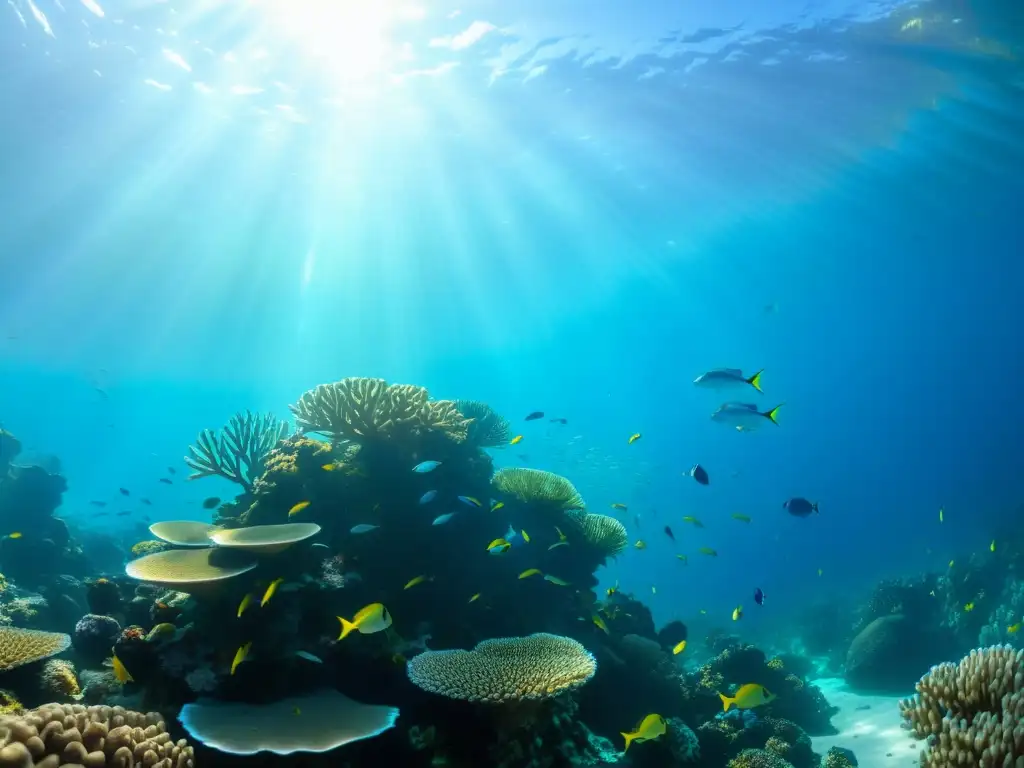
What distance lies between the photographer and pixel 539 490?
8.59m

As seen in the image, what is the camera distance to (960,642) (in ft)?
48.9

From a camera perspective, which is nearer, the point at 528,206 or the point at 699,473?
the point at 699,473

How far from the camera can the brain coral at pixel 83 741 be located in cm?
275

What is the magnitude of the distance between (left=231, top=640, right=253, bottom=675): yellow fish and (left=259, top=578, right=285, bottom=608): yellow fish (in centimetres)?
37

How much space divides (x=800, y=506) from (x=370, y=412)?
24.5 feet

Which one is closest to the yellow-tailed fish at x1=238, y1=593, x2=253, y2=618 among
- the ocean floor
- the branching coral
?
the branching coral

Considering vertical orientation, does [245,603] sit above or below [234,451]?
below

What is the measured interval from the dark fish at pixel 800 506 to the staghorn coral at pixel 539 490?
12.0 feet

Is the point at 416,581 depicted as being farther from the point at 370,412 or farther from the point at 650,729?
the point at 650,729

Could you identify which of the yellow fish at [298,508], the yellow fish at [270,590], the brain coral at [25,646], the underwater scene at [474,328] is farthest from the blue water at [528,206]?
the brain coral at [25,646]

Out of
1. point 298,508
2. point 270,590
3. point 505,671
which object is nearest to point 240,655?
point 270,590

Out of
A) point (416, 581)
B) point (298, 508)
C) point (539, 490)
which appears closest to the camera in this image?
point (416, 581)

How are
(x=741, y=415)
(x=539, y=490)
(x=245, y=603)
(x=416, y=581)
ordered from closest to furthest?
(x=245, y=603) → (x=416, y=581) → (x=539, y=490) → (x=741, y=415)

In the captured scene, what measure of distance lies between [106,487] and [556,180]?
161713 millimetres
